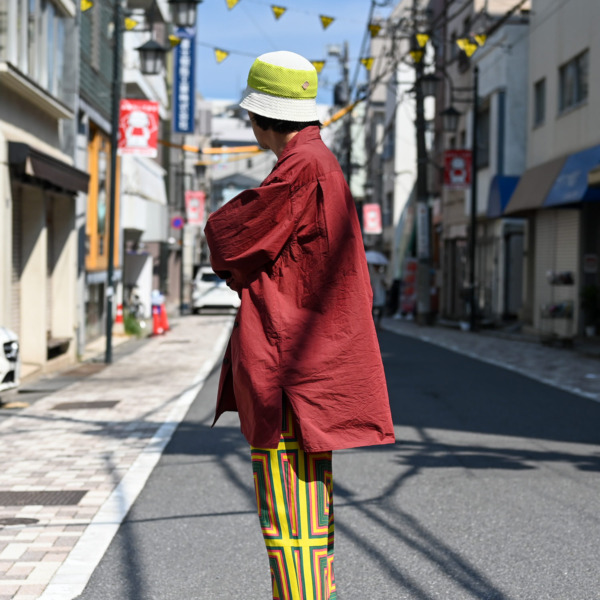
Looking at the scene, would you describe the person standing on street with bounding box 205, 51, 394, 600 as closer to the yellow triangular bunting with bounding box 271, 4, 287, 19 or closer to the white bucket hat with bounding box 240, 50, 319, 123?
the white bucket hat with bounding box 240, 50, 319, 123

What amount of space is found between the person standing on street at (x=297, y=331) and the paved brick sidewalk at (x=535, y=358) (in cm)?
914

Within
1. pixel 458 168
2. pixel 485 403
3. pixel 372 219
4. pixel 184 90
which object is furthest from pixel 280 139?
pixel 372 219

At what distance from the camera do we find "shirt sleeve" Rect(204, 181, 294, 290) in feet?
8.11

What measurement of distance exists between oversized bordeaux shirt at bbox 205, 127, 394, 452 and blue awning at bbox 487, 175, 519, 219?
2462 cm

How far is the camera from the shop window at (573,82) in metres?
21.8

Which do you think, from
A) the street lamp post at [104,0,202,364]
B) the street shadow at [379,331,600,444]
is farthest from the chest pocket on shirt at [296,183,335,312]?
the street lamp post at [104,0,202,364]

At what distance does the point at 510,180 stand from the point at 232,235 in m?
25.8

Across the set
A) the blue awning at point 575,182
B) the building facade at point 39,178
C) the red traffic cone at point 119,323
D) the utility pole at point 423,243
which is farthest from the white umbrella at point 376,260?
the building facade at point 39,178

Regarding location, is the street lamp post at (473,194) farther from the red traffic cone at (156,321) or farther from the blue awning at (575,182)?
the red traffic cone at (156,321)

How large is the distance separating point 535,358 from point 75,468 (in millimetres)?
11781

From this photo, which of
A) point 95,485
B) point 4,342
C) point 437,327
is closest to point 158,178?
point 437,327

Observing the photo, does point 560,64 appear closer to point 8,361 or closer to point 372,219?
point 8,361

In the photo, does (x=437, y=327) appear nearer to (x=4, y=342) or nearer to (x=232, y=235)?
(x=4, y=342)

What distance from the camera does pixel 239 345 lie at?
250 centimetres
